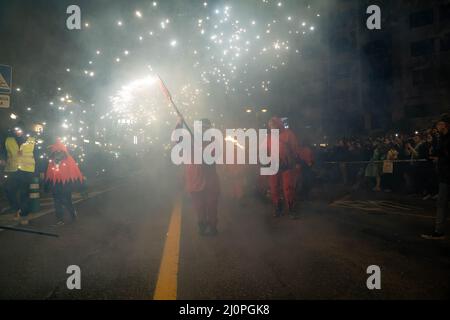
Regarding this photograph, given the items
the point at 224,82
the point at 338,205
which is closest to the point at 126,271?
the point at 338,205

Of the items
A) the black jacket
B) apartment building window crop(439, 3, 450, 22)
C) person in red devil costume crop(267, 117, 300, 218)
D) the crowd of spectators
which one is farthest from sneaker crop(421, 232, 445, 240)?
apartment building window crop(439, 3, 450, 22)

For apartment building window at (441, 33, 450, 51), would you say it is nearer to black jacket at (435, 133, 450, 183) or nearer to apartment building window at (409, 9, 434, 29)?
apartment building window at (409, 9, 434, 29)

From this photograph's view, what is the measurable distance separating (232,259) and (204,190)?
1.89 metres

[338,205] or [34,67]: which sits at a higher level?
[34,67]

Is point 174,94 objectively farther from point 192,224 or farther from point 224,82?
point 192,224

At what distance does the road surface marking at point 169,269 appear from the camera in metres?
3.39

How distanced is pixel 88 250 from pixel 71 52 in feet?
50.1

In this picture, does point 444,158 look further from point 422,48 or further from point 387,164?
point 422,48

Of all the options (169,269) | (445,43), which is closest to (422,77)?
(445,43)

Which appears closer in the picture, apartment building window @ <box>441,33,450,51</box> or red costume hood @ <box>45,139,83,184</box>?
red costume hood @ <box>45,139,83,184</box>

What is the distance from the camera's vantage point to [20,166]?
796cm

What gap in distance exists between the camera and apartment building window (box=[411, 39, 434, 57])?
132 ft

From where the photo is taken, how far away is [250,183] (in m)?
11.9

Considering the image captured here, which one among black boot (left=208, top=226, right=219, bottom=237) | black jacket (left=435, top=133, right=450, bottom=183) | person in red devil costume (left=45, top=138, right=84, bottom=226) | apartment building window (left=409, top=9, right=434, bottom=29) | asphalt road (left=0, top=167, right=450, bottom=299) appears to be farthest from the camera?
apartment building window (left=409, top=9, right=434, bottom=29)
